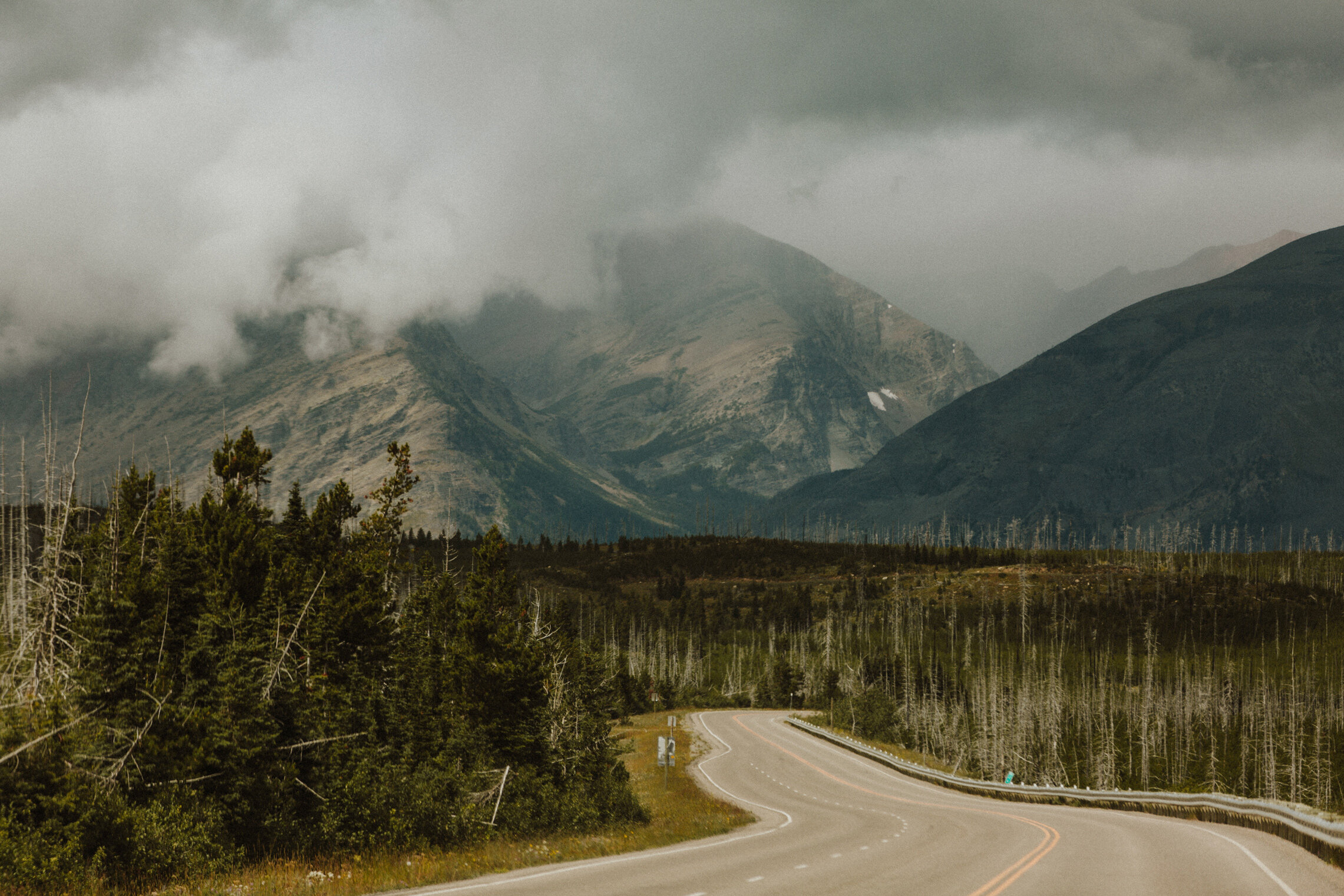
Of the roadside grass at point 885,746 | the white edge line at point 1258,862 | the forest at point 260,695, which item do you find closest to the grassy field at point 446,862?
the forest at point 260,695

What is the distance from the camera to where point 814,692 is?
17212cm

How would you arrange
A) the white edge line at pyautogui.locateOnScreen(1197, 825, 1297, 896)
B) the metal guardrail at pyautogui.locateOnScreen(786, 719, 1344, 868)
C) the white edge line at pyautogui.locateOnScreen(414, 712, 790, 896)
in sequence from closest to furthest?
the white edge line at pyautogui.locateOnScreen(414, 712, 790, 896), the white edge line at pyautogui.locateOnScreen(1197, 825, 1297, 896), the metal guardrail at pyautogui.locateOnScreen(786, 719, 1344, 868)

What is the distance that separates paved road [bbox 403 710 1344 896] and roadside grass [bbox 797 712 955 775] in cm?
5371

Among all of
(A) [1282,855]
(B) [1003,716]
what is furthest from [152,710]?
(B) [1003,716]

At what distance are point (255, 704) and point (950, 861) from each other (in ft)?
56.0

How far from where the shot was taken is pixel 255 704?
26594 millimetres

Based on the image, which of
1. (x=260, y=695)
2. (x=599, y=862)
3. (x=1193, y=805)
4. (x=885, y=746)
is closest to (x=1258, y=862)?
(x=599, y=862)

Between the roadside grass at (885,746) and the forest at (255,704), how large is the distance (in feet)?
156

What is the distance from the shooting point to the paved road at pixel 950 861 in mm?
19672

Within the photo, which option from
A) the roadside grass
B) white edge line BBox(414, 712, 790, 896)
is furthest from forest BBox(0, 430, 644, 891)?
the roadside grass

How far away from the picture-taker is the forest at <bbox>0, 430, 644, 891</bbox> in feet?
71.4

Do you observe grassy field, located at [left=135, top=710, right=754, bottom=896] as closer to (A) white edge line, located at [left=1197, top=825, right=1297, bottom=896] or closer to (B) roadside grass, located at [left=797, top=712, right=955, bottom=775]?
(A) white edge line, located at [left=1197, top=825, right=1297, bottom=896]

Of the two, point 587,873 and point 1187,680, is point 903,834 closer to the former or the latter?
point 587,873

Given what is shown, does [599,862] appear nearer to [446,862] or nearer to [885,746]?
[446,862]
